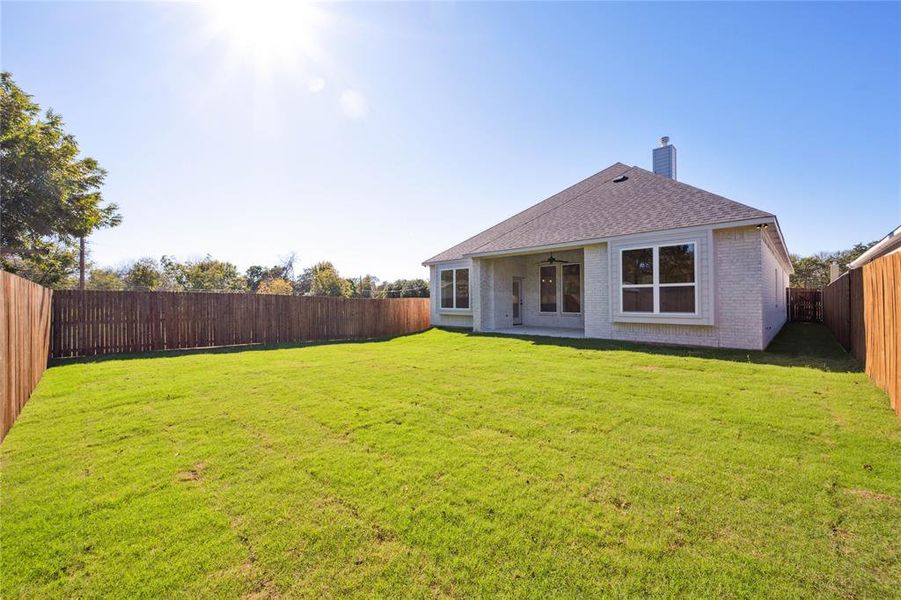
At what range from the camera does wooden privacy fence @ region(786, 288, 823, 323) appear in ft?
63.7

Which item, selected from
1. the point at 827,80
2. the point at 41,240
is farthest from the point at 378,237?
the point at 827,80

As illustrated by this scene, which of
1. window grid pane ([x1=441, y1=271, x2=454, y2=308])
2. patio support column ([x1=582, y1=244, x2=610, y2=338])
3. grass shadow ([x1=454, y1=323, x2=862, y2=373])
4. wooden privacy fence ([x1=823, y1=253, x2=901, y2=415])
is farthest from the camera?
window grid pane ([x1=441, y1=271, x2=454, y2=308])

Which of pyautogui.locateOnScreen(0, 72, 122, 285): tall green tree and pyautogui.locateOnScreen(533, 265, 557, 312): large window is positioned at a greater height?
pyautogui.locateOnScreen(0, 72, 122, 285): tall green tree

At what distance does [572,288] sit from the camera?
14.3 meters

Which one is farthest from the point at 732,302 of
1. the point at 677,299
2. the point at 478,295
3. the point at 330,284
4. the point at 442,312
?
the point at 330,284

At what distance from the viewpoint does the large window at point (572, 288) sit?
14.1 meters

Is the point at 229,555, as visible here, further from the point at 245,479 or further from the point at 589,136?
the point at 589,136

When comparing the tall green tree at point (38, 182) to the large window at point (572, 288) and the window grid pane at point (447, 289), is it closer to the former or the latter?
the window grid pane at point (447, 289)

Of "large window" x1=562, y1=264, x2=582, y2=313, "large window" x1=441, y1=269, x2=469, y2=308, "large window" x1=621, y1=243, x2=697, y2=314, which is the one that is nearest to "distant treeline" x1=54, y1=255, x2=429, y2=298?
"large window" x1=441, y1=269, x2=469, y2=308

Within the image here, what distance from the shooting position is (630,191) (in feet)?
44.0

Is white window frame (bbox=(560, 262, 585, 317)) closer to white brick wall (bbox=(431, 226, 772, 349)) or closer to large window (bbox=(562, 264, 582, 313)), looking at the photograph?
large window (bbox=(562, 264, 582, 313))

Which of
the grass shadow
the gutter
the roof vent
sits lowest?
the grass shadow

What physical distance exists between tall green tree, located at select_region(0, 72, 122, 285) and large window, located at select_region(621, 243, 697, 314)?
20.5 m

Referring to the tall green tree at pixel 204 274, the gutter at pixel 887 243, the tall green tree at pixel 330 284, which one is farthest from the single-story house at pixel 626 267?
the tall green tree at pixel 204 274
